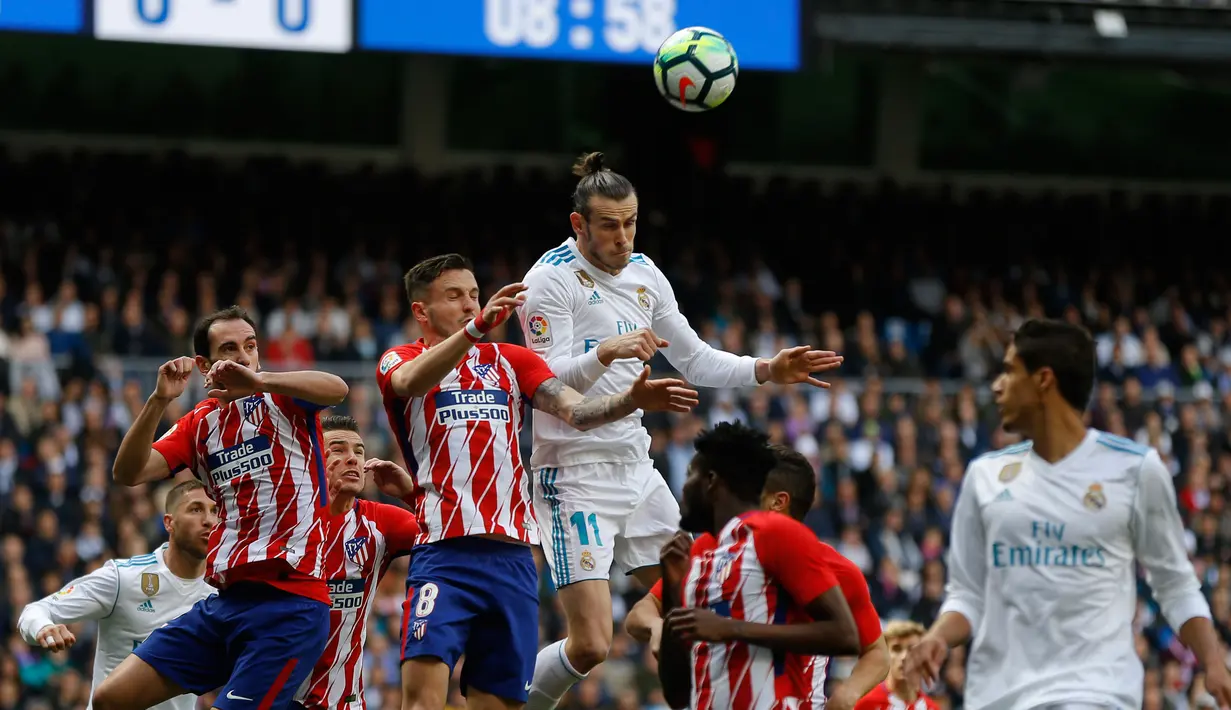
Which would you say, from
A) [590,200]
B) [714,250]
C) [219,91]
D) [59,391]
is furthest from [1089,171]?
[590,200]

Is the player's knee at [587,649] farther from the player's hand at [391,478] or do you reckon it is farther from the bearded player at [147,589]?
the bearded player at [147,589]

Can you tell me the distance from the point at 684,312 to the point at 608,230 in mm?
11776

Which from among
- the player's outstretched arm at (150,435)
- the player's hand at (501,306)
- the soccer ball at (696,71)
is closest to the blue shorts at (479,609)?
the player's hand at (501,306)

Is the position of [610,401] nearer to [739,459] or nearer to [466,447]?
[466,447]

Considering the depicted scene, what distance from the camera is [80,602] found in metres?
7.93

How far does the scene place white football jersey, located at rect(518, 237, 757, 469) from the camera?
7551 mm

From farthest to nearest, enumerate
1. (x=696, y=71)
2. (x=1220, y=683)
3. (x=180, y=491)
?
(x=696, y=71) < (x=180, y=491) < (x=1220, y=683)

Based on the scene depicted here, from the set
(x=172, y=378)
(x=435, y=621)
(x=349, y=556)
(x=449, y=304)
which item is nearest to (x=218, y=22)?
(x=349, y=556)

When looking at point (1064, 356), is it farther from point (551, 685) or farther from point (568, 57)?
point (568, 57)

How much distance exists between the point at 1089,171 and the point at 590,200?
66.9 ft

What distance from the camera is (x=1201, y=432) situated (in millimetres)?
19172

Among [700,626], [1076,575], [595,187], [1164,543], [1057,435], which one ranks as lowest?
[700,626]

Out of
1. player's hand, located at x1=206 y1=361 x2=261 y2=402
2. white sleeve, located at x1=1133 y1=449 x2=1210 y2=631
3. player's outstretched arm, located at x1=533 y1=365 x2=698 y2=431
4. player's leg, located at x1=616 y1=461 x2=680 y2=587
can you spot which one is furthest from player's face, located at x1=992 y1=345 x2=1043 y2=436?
player's hand, located at x1=206 y1=361 x2=261 y2=402

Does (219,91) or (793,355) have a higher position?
(219,91)
